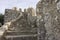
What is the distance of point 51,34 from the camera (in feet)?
6.41

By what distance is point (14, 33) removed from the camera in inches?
172

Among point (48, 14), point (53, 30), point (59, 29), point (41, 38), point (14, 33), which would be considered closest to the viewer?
point (59, 29)

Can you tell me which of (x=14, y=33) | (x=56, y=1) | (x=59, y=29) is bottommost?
(x=14, y=33)

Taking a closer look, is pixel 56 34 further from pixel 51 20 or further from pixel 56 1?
pixel 56 1

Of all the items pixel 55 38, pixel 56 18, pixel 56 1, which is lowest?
pixel 55 38

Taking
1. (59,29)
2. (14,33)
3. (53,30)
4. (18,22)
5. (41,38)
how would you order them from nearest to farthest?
(59,29), (53,30), (41,38), (14,33), (18,22)

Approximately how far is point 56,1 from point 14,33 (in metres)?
2.70

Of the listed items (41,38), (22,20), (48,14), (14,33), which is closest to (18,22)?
(22,20)

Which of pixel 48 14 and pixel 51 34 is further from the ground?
pixel 48 14

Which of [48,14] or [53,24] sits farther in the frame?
[48,14]

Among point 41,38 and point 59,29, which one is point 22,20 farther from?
point 59,29

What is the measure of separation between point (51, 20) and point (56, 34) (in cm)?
23

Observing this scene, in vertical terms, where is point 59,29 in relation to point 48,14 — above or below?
below

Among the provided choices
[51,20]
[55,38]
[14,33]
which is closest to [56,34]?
[55,38]
